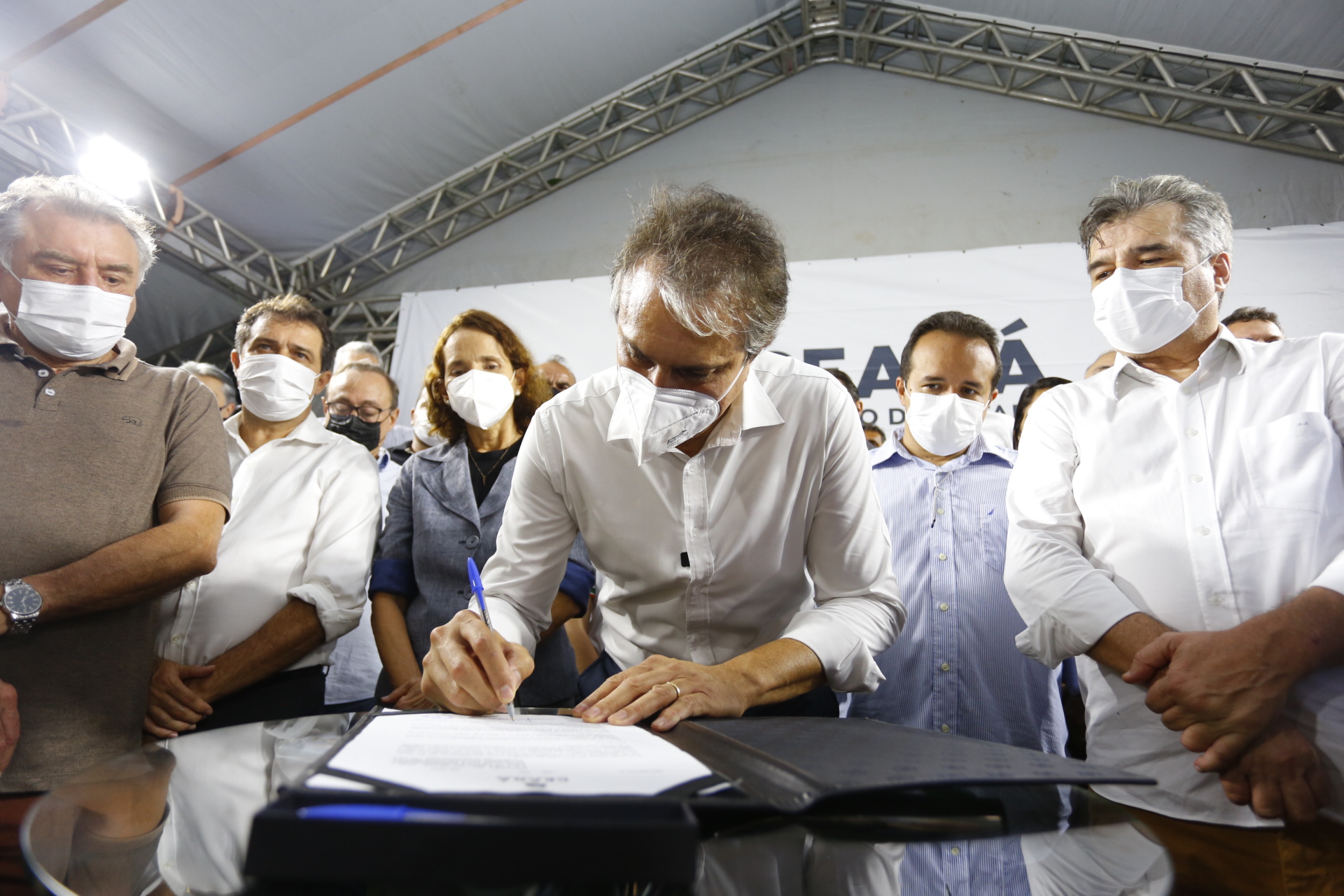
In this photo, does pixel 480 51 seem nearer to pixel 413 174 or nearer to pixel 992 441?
pixel 413 174

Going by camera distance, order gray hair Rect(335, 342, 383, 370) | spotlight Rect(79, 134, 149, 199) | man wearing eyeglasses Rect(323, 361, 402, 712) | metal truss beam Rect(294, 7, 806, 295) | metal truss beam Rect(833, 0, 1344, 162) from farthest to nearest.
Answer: metal truss beam Rect(294, 7, 806, 295) → metal truss beam Rect(833, 0, 1344, 162) → spotlight Rect(79, 134, 149, 199) → gray hair Rect(335, 342, 383, 370) → man wearing eyeglasses Rect(323, 361, 402, 712)

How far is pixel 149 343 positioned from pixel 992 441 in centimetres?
659

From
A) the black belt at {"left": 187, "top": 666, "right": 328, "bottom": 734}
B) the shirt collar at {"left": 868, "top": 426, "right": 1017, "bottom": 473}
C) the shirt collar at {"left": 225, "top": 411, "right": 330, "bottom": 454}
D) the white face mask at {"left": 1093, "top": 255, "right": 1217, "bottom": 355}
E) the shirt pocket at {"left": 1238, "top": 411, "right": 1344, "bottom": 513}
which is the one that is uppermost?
the white face mask at {"left": 1093, "top": 255, "right": 1217, "bottom": 355}

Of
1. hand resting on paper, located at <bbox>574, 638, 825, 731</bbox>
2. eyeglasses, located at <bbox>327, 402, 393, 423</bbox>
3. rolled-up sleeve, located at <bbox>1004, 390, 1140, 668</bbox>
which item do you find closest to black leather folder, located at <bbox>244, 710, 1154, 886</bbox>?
hand resting on paper, located at <bbox>574, 638, 825, 731</bbox>

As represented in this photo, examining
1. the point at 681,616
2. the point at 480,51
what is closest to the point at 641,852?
the point at 681,616

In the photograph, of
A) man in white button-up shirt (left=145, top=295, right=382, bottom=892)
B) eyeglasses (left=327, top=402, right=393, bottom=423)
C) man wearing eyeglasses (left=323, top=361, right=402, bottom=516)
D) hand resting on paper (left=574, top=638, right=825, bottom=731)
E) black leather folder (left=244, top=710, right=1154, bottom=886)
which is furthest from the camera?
eyeglasses (left=327, top=402, right=393, bottom=423)

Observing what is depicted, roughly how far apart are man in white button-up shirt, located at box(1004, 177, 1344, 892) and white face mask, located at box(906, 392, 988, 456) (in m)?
0.74

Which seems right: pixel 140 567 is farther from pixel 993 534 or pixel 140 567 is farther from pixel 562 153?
pixel 562 153

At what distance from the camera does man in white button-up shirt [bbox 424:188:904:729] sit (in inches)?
48.2

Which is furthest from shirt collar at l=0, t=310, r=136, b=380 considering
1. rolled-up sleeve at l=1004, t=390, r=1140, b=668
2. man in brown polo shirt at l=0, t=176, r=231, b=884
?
rolled-up sleeve at l=1004, t=390, r=1140, b=668

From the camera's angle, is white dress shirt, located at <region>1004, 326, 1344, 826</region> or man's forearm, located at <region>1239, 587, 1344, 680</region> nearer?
man's forearm, located at <region>1239, 587, 1344, 680</region>

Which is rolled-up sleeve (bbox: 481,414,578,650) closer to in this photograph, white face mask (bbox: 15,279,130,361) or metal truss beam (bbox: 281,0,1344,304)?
white face mask (bbox: 15,279,130,361)

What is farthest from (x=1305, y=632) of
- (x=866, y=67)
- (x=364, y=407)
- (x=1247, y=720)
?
(x=866, y=67)

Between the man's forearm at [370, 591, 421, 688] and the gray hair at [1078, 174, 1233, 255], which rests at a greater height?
the gray hair at [1078, 174, 1233, 255]
